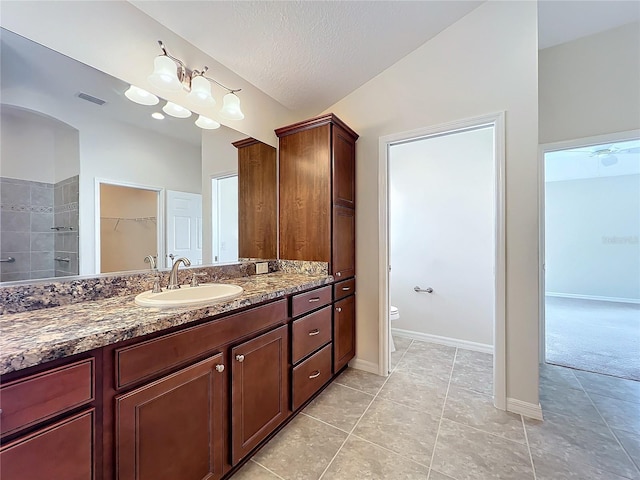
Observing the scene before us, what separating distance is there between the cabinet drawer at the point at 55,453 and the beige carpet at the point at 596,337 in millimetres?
3481

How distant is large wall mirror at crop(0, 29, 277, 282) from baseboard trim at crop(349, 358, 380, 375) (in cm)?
164

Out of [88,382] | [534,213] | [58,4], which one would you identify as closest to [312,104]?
[58,4]

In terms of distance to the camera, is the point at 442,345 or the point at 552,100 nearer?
the point at 552,100

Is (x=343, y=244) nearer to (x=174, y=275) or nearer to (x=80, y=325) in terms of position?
A: (x=174, y=275)

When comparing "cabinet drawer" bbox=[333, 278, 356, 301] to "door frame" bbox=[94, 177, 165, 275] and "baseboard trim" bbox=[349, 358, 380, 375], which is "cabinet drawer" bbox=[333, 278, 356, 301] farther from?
"door frame" bbox=[94, 177, 165, 275]

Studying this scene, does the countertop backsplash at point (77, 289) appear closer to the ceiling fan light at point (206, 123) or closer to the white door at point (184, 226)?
the white door at point (184, 226)

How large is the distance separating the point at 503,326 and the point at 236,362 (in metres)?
1.76

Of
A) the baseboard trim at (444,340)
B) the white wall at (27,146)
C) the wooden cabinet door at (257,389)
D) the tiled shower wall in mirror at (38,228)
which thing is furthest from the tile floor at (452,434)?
the white wall at (27,146)

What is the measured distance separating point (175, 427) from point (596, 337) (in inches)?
177

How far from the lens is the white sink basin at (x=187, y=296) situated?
3.65 feet

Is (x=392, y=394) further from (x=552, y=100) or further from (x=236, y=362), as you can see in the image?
(x=552, y=100)

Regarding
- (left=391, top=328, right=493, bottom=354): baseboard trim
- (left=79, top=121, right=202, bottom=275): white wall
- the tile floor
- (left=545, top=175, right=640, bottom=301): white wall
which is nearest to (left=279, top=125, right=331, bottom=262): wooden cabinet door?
(left=79, top=121, right=202, bottom=275): white wall

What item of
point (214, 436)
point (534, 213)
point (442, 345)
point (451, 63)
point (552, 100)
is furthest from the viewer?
point (442, 345)

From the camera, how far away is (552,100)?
2.39m
